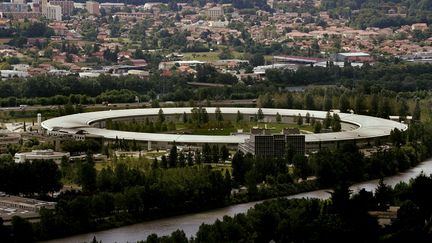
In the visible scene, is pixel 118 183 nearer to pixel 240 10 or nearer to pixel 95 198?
pixel 95 198

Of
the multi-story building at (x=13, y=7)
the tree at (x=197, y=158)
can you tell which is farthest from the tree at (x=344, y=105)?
the multi-story building at (x=13, y=7)

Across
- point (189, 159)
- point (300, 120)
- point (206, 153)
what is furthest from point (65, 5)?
point (189, 159)

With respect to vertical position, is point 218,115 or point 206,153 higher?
point 206,153

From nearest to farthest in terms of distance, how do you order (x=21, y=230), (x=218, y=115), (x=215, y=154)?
1. (x=21, y=230)
2. (x=215, y=154)
3. (x=218, y=115)

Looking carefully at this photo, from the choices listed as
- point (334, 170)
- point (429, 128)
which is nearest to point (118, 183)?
point (334, 170)

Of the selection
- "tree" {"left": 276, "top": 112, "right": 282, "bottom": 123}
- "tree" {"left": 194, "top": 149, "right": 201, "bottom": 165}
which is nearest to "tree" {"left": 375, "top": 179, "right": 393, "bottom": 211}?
"tree" {"left": 194, "top": 149, "right": 201, "bottom": 165}

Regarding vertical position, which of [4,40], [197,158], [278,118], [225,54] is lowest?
[225,54]

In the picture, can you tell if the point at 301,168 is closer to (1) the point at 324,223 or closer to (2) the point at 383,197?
(2) the point at 383,197

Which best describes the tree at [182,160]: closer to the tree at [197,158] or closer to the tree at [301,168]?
the tree at [197,158]
